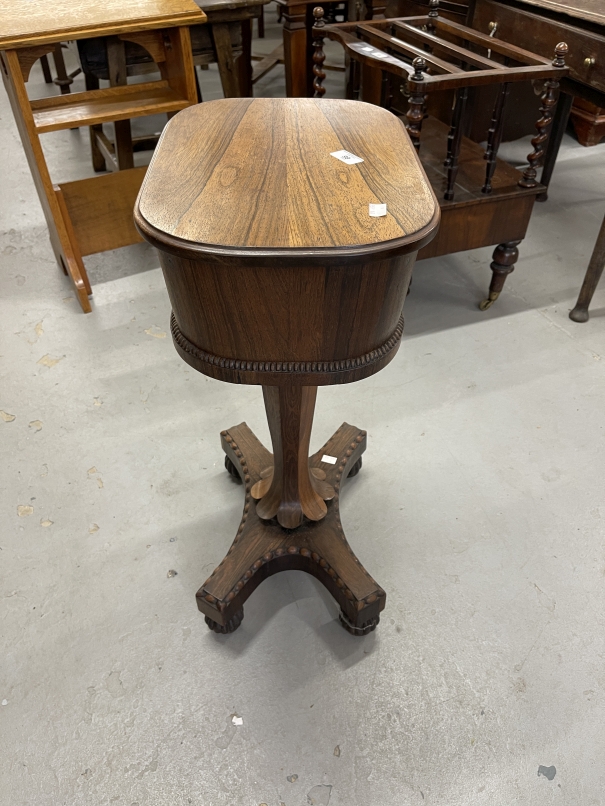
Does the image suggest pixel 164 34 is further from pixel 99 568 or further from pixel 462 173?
pixel 99 568

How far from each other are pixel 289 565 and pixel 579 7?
75.7 inches

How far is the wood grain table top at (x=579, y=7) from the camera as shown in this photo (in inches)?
73.1

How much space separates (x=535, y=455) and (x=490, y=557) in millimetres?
385

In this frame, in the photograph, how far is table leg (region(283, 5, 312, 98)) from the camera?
2908mm

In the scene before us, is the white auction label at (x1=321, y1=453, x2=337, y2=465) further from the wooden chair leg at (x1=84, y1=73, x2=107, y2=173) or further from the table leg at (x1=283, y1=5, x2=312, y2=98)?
the table leg at (x1=283, y1=5, x2=312, y2=98)

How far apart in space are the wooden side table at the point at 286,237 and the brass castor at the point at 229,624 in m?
0.38

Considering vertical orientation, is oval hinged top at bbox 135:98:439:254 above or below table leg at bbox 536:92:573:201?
above

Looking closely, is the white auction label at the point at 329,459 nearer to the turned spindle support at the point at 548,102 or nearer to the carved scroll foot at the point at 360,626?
the carved scroll foot at the point at 360,626

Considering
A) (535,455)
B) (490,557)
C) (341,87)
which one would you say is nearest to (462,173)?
(535,455)

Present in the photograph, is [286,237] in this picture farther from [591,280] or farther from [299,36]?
[299,36]

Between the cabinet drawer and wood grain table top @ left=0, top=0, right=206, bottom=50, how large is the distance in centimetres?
111

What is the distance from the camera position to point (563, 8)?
6.41 ft

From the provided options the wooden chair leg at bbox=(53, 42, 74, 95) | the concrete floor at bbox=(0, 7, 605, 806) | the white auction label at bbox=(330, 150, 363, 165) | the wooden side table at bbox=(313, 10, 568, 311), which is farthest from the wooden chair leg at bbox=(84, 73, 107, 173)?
the white auction label at bbox=(330, 150, 363, 165)

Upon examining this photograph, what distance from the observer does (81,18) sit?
1838mm
